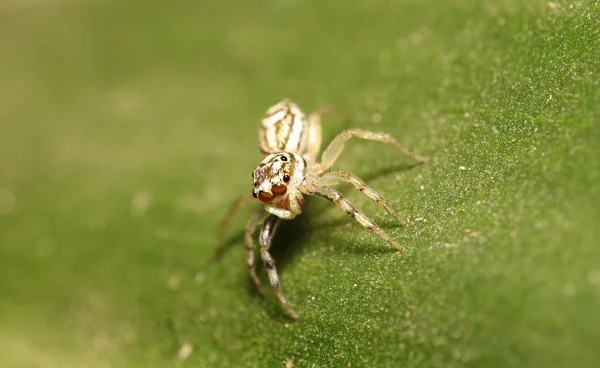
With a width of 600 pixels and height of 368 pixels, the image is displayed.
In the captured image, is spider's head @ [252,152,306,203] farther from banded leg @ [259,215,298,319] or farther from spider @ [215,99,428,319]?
banded leg @ [259,215,298,319]

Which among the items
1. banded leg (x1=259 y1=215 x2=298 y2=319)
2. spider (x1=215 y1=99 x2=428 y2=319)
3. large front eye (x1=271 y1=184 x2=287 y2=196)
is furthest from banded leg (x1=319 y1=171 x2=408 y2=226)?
banded leg (x1=259 y1=215 x2=298 y2=319)

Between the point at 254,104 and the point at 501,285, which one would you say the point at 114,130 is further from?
the point at 501,285

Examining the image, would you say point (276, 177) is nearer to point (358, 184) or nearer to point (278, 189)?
point (278, 189)

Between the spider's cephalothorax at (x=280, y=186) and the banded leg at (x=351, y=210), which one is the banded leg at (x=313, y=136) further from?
the banded leg at (x=351, y=210)

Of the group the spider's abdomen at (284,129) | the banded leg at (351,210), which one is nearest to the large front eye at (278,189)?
the banded leg at (351,210)

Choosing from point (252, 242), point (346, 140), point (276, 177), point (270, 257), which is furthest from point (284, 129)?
point (270, 257)

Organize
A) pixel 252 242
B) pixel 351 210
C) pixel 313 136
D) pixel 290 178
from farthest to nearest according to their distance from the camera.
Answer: pixel 313 136, pixel 252 242, pixel 290 178, pixel 351 210
